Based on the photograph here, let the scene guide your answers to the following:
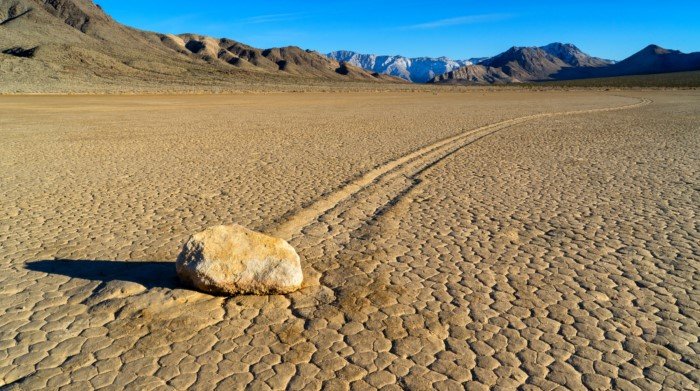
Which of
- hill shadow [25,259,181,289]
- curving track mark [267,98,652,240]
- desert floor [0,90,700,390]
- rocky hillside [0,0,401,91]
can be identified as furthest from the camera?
rocky hillside [0,0,401,91]

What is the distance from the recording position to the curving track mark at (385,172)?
705cm

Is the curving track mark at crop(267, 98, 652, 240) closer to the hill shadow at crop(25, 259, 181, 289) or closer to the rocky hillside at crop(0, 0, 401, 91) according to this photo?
the hill shadow at crop(25, 259, 181, 289)

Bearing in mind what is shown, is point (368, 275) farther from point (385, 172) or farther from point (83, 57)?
point (83, 57)

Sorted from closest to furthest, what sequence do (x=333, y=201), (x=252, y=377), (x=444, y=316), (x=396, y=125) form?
(x=252, y=377)
(x=444, y=316)
(x=333, y=201)
(x=396, y=125)

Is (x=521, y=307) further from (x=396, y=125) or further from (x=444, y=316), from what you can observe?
(x=396, y=125)

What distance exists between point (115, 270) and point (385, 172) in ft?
20.4

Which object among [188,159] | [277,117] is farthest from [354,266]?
[277,117]

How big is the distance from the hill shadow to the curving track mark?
1.61 m

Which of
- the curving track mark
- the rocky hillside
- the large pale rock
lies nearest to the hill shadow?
the large pale rock

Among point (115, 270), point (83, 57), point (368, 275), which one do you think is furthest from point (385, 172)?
point (83, 57)

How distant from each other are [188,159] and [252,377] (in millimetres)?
9459

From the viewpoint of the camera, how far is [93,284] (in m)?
5.01

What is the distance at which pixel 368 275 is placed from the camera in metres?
5.29

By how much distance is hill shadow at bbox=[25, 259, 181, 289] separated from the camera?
5.07 metres
